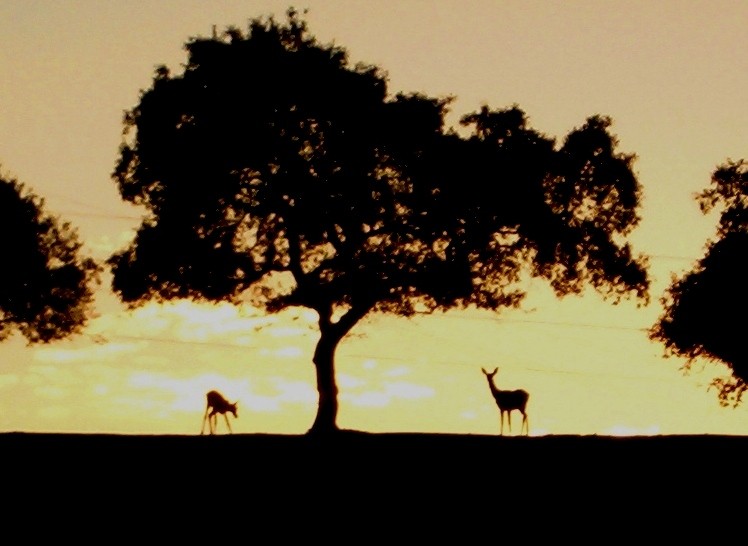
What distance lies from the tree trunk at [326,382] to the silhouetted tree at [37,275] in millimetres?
16646

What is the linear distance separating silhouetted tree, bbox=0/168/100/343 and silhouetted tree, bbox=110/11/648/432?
31.2 ft

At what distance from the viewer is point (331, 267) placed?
45.3 meters

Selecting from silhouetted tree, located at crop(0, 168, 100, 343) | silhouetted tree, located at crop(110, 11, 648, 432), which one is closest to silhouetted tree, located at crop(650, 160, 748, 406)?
silhouetted tree, located at crop(110, 11, 648, 432)

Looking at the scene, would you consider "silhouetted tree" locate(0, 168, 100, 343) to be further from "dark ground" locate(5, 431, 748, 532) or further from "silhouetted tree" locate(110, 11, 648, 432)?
"dark ground" locate(5, 431, 748, 532)

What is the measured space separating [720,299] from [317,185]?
821 inches

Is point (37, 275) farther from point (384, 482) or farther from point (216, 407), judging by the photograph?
point (384, 482)

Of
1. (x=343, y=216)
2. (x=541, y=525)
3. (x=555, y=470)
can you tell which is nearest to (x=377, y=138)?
(x=343, y=216)

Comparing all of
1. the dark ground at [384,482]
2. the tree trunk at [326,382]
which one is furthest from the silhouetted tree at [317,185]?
the dark ground at [384,482]

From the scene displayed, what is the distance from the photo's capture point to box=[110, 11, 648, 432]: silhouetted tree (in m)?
44.8

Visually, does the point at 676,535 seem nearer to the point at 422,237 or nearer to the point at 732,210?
the point at 422,237

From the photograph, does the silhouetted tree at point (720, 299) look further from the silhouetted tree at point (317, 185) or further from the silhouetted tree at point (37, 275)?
the silhouetted tree at point (37, 275)

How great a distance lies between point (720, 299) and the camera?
5394 centimetres

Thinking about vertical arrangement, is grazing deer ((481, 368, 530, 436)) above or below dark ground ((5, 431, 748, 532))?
above

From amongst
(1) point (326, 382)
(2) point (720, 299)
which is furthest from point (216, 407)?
(2) point (720, 299)
